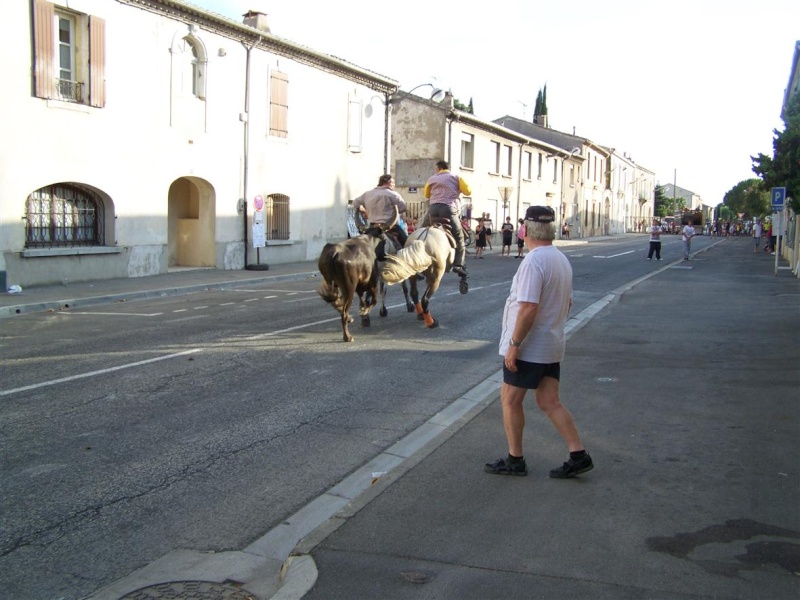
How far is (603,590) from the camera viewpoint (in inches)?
141

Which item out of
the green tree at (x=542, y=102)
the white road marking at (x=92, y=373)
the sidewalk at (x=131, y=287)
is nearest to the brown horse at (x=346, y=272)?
the white road marking at (x=92, y=373)

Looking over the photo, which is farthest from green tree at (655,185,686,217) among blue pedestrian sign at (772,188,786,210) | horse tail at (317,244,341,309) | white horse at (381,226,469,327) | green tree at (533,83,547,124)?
horse tail at (317,244,341,309)

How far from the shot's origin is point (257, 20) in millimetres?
25062

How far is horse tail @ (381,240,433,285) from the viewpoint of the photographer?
10.7 m

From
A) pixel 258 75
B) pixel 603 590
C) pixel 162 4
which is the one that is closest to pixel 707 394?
pixel 603 590

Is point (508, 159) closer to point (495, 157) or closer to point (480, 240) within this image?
point (495, 157)

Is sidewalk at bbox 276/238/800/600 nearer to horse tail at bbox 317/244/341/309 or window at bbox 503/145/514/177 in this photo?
horse tail at bbox 317/244/341/309

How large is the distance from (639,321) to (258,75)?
51.2 ft

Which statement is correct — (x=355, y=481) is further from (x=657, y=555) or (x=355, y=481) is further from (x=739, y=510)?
(x=739, y=510)

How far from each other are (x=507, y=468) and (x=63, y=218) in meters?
15.8

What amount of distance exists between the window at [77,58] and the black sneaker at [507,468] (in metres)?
15.4

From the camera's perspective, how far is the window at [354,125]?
2912 cm

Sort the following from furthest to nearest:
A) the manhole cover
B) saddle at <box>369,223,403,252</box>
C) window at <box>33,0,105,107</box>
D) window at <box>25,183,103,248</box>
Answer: window at <box>33,0,105,107</box> < window at <box>25,183,103,248</box> < saddle at <box>369,223,403,252</box> < the manhole cover

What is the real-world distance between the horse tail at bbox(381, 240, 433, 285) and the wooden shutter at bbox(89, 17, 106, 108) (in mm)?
10714
